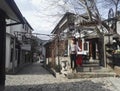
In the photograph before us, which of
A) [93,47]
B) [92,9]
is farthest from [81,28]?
[93,47]

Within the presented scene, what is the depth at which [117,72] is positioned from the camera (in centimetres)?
1764

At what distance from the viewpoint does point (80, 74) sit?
1752cm

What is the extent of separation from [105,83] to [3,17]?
284 inches

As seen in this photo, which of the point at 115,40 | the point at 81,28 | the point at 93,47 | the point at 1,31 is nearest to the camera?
the point at 1,31

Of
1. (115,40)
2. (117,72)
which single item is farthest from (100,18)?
(117,72)

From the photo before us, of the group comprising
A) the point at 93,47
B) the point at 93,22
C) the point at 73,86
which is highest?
the point at 93,22

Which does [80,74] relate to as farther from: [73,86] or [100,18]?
[100,18]

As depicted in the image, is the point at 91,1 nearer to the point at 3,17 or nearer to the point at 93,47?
the point at 93,47

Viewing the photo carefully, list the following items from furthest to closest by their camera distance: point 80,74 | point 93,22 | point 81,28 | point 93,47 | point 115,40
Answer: point 93,47 → point 81,28 → point 93,22 → point 115,40 → point 80,74

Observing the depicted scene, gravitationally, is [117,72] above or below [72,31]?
below

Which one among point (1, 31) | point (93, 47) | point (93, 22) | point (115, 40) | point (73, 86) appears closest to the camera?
point (1, 31)

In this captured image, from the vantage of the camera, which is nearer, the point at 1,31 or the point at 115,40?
the point at 1,31

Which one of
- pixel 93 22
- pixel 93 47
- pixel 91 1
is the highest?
pixel 91 1

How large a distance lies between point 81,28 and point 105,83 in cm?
1028
